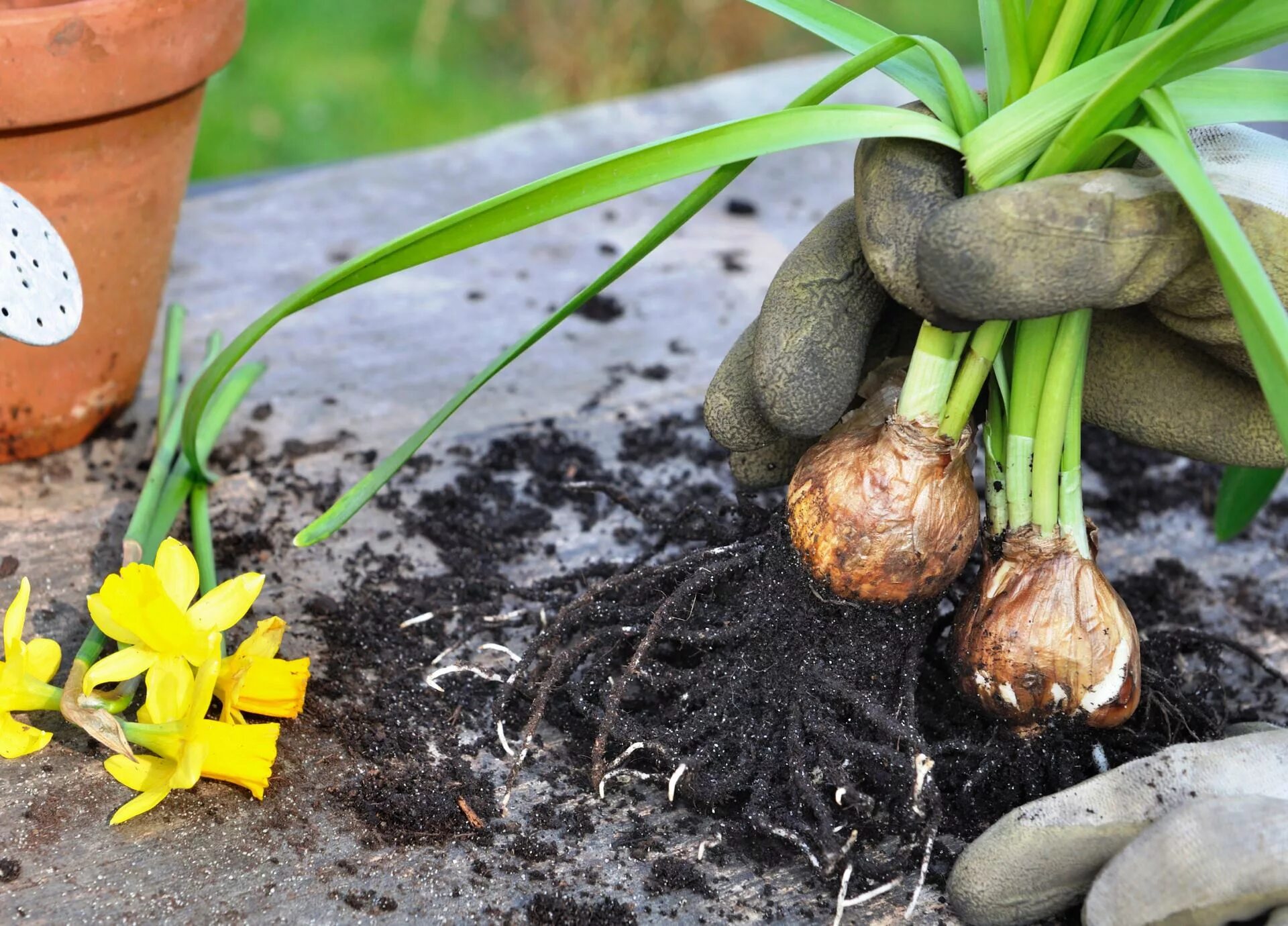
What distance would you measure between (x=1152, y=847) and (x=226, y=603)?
0.72 meters

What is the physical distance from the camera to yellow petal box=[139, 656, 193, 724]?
919mm

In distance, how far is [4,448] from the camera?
1369mm

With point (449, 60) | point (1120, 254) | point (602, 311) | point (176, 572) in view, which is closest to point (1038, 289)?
point (1120, 254)

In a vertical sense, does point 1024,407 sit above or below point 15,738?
above

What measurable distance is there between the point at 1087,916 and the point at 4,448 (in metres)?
1.23

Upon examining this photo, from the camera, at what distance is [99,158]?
1.25 metres

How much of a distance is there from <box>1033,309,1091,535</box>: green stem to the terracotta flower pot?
0.93 meters

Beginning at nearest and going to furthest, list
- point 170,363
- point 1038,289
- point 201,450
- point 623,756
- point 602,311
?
1. point 1038,289
2. point 623,756
3. point 201,450
4. point 170,363
5. point 602,311

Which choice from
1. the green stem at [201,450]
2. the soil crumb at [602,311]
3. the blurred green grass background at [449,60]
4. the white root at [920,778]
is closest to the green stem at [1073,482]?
the white root at [920,778]

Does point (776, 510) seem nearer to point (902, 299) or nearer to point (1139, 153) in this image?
point (902, 299)

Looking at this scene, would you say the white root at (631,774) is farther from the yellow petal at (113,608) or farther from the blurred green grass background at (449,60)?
the blurred green grass background at (449,60)

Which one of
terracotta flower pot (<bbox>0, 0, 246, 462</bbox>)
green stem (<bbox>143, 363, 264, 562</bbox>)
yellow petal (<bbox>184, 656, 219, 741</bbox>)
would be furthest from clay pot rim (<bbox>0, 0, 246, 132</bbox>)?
yellow petal (<bbox>184, 656, 219, 741</bbox>)

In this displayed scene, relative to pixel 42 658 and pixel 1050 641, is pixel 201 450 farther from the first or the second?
pixel 1050 641

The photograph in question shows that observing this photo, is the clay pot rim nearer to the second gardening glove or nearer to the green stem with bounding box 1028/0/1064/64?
the second gardening glove
